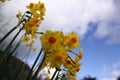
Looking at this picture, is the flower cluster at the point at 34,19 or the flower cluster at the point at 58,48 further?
the flower cluster at the point at 34,19

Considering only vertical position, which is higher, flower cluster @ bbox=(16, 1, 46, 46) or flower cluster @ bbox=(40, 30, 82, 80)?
flower cluster @ bbox=(16, 1, 46, 46)

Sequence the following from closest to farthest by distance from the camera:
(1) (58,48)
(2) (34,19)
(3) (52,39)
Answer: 1. (1) (58,48)
2. (3) (52,39)
3. (2) (34,19)

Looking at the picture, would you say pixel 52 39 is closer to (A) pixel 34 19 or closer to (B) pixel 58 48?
(B) pixel 58 48

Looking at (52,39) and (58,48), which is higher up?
(52,39)

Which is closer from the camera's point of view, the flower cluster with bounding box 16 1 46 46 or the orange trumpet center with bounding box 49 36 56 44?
the orange trumpet center with bounding box 49 36 56 44

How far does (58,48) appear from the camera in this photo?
337cm

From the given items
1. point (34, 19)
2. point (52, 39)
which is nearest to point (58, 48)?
point (52, 39)

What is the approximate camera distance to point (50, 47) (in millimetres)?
3422

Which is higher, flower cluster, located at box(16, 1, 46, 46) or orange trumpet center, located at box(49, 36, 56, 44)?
flower cluster, located at box(16, 1, 46, 46)

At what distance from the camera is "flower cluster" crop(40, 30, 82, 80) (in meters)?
3.40

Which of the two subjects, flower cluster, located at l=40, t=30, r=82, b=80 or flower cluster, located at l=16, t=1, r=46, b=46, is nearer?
flower cluster, located at l=40, t=30, r=82, b=80

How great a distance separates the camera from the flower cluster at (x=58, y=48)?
340cm

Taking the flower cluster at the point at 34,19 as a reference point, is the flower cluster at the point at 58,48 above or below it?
below

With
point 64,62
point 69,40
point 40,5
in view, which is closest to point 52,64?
point 64,62
